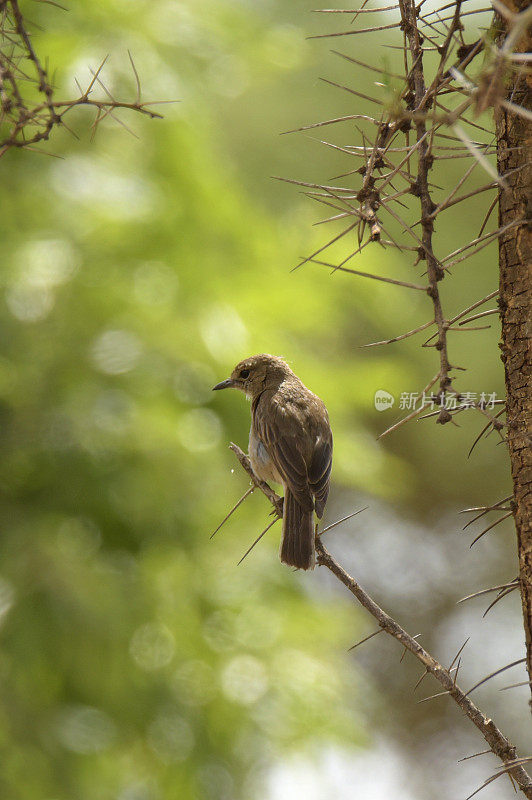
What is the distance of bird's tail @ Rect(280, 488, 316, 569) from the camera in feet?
13.9

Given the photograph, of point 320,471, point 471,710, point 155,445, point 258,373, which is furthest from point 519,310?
point 155,445

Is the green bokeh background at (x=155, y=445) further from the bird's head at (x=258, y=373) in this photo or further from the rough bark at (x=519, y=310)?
the rough bark at (x=519, y=310)

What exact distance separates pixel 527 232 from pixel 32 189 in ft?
16.9

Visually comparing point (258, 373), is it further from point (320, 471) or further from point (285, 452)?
point (320, 471)

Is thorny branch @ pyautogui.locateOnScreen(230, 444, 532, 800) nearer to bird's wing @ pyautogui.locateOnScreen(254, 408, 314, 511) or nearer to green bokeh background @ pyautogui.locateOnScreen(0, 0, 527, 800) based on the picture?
bird's wing @ pyautogui.locateOnScreen(254, 408, 314, 511)

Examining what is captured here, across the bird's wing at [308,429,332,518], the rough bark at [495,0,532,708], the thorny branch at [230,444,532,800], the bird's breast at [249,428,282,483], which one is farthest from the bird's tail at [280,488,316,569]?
the rough bark at [495,0,532,708]

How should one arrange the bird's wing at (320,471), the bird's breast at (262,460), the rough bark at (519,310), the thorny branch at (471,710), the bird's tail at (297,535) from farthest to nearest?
the bird's breast at (262,460), the bird's wing at (320,471), the bird's tail at (297,535), the rough bark at (519,310), the thorny branch at (471,710)

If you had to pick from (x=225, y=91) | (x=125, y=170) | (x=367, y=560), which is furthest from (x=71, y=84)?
(x=367, y=560)

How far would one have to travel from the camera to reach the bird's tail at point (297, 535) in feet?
13.9

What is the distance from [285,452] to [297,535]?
754mm

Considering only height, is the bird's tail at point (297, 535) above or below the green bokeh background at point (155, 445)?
below

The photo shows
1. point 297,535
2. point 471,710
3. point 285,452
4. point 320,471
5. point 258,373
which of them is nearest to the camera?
point 471,710

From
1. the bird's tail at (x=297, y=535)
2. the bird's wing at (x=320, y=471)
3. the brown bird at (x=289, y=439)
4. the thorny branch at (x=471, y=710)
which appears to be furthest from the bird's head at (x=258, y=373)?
the thorny branch at (x=471, y=710)

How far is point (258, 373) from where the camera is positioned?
5691 millimetres
